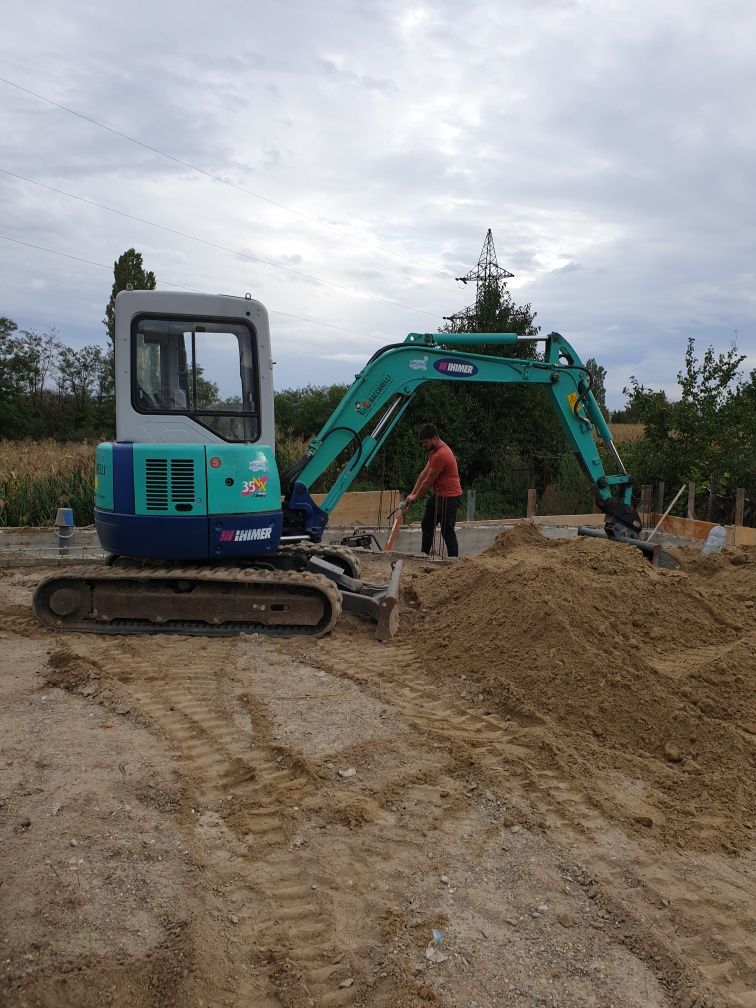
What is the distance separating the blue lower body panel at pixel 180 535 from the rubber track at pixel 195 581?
6.1 inches

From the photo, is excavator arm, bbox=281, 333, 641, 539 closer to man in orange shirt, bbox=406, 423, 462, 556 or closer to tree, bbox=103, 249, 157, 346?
man in orange shirt, bbox=406, 423, 462, 556

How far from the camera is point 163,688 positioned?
16.7 feet

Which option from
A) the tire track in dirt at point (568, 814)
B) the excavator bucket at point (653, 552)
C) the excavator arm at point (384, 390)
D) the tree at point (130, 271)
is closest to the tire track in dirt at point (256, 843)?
the tire track in dirt at point (568, 814)

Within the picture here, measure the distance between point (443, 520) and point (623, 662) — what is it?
177 inches

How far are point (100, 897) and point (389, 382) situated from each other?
566cm

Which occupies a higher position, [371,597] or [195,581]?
[195,581]

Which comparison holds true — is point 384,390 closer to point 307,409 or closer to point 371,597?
point 371,597

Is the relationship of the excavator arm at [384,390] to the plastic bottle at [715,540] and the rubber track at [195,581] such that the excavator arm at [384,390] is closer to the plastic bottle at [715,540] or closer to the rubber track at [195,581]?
the rubber track at [195,581]

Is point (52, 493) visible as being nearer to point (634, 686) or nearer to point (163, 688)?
point (163, 688)

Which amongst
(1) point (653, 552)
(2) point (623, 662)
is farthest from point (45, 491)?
(2) point (623, 662)

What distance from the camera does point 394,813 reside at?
3572mm

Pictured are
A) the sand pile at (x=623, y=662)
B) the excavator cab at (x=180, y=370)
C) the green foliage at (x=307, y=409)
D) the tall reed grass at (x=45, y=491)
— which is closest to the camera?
the sand pile at (x=623, y=662)

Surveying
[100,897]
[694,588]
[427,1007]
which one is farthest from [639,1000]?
[694,588]

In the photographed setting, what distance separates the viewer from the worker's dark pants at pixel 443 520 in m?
9.45
